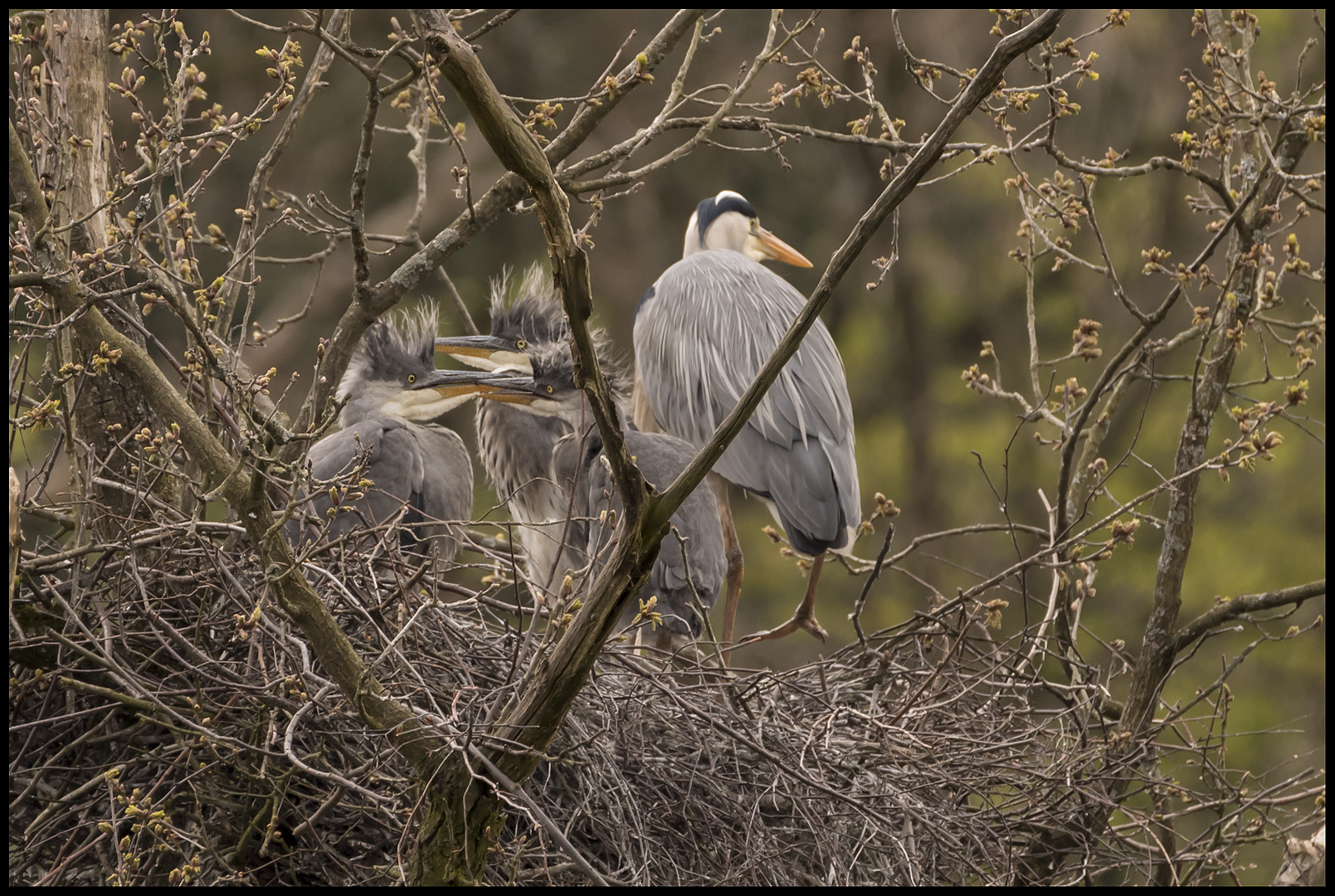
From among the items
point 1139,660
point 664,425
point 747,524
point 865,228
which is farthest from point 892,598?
point 865,228

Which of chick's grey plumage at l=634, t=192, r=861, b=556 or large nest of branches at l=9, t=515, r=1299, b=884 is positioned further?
chick's grey plumage at l=634, t=192, r=861, b=556

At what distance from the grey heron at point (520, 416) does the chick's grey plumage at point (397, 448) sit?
0.21 meters

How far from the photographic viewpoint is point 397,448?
10.9 ft

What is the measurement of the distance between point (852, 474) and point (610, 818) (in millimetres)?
1655

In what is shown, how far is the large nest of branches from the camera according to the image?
2070 mm

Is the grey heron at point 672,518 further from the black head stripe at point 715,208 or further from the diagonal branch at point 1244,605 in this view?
the black head stripe at point 715,208

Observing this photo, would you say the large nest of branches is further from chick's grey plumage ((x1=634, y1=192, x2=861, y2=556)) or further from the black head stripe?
the black head stripe

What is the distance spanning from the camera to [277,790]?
2.05m

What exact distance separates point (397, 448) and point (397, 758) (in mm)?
1373

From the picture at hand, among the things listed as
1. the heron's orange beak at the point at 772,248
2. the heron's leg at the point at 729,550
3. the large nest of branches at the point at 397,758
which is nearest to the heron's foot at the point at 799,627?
the heron's leg at the point at 729,550

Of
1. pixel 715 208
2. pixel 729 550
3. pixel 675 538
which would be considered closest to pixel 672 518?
pixel 675 538

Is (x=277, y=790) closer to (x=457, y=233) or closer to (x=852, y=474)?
(x=457, y=233)

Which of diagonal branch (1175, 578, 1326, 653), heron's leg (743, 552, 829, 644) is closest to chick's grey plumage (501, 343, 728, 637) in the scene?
heron's leg (743, 552, 829, 644)

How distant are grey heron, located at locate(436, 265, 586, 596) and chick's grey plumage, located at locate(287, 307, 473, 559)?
0.69ft
